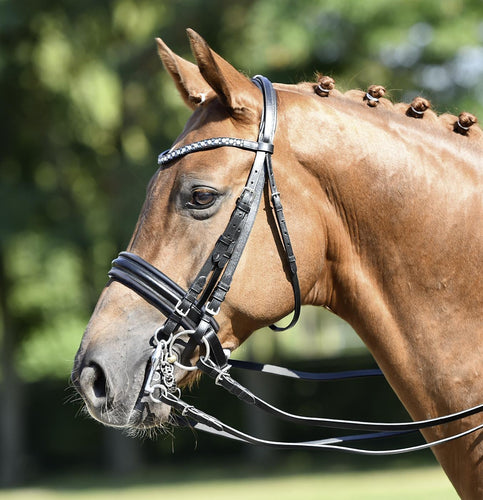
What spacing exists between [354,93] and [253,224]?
2.56 ft

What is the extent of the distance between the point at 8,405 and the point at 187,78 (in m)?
18.1

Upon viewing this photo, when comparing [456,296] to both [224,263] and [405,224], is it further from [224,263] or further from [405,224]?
[224,263]

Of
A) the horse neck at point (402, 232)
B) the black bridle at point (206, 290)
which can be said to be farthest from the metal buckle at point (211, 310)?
the horse neck at point (402, 232)

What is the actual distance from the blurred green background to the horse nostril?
987 centimetres

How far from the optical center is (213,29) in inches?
628

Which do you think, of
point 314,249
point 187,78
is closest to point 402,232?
point 314,249

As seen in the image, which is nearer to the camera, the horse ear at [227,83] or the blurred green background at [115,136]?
the horse ear at [227,83]

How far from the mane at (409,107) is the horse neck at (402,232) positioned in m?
0.06

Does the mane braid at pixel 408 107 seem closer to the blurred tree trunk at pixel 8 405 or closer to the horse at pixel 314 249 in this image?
the horse at pixel 314 249

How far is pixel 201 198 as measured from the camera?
296 centimetres

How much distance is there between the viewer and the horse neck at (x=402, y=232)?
2.97 metres

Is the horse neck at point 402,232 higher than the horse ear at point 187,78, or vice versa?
the horse ear at point 187,78

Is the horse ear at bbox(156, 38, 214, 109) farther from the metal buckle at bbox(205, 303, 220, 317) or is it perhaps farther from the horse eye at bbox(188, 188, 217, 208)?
the metal buckle at bbox(205, 303, 220, 317)

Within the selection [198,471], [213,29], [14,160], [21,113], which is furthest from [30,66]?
[198,471]
